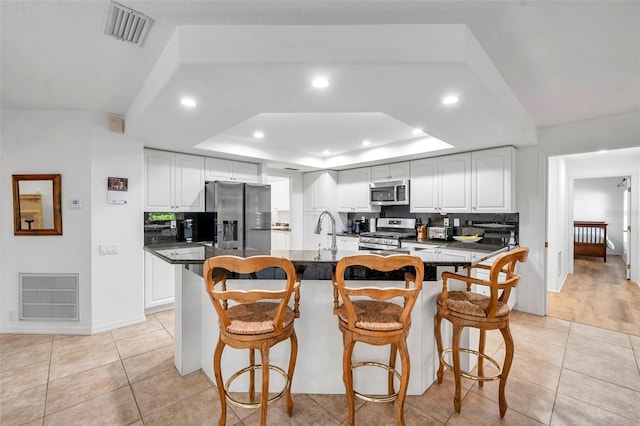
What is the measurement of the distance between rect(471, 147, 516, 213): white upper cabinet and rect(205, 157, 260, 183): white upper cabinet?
11.1 feet

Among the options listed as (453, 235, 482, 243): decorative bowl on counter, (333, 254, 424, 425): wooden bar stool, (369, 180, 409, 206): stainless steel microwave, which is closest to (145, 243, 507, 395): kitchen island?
(333, 254, 424, 425): wooden bar stool

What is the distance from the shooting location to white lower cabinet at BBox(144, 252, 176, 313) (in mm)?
3646

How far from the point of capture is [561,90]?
2588 millimetres

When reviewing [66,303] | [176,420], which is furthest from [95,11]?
[66,303]

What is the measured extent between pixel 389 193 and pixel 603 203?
7372 millimetres

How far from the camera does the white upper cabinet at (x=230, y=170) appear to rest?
4.39m

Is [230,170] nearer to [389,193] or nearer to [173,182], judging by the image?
[173,182]

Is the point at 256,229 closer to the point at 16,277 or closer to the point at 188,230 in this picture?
the point at 188,230

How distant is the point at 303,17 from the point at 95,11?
1.18 metres

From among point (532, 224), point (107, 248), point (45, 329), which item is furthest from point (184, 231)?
point (532, 224)

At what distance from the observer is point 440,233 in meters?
4.52

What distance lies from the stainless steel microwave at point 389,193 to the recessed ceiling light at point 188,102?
3.43 metres

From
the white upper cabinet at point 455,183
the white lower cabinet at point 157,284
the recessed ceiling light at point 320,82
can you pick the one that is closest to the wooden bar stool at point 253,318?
the recessed ceiling light at point 320,82

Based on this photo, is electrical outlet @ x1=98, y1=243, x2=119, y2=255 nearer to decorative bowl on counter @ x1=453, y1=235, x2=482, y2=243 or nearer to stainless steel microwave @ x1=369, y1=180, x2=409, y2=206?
stainless steel microwave @ x1=369, y1=180, x2=409, y2=206
